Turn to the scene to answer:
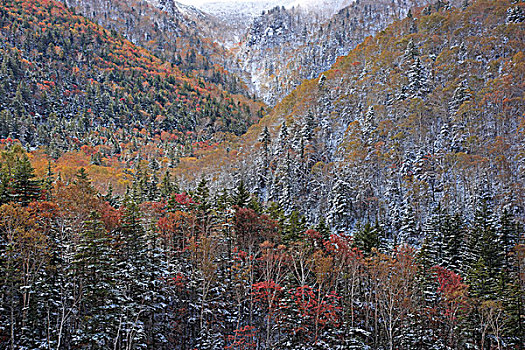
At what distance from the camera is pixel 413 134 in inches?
2778

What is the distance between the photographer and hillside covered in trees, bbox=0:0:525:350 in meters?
34.5

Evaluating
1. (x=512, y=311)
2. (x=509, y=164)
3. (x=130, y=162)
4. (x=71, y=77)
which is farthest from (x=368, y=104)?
(x=71, y=77)

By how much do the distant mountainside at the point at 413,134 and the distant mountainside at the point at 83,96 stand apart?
54.4m

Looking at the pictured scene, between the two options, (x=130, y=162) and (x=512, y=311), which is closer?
(x=512, y=311)

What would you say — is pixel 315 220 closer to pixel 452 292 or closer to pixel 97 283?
pixel 452 292

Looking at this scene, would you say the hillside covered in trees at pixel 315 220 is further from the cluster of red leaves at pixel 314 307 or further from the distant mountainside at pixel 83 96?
the distant mountainside at pixel 83 96

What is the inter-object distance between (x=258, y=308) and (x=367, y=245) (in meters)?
16.6

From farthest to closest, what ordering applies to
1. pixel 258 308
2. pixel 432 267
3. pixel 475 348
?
1. pixel 432 267
2. pixel 258 308
3. pixel 475 348

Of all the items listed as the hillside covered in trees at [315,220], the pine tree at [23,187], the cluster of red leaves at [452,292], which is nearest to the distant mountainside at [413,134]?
the hillside covered in trees at [315,220]

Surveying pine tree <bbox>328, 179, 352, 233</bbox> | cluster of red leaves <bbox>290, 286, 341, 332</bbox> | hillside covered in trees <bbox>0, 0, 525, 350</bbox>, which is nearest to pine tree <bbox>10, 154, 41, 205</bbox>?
hillside covered in trees <bbox>0, 0, 525, 350</bbox>

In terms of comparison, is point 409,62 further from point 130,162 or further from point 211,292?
point 130,162

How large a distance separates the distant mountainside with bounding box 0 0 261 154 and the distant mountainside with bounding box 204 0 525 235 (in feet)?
178

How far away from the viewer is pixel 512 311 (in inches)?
1404

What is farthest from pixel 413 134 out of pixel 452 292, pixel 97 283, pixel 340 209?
pixel 97 283
